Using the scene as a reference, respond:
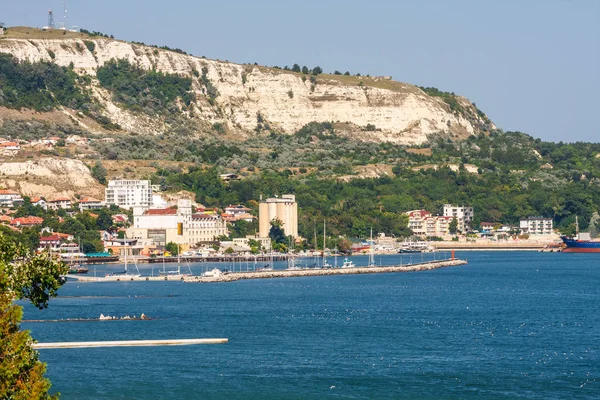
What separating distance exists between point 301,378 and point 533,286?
139 feet

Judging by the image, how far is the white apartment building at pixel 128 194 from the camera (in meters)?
134

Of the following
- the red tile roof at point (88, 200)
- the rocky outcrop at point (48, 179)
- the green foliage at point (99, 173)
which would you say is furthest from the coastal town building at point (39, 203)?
the green foliage at point (99, 173)

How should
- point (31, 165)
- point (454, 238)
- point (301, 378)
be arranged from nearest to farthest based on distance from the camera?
point (301, 378)
point (31, 165)
point (454, 238)

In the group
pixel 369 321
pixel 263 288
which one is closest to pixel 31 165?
pixel 263 288

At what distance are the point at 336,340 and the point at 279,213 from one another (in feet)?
260

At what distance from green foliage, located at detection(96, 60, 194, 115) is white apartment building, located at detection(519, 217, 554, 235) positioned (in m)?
54.2

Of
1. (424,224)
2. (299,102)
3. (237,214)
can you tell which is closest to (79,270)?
(237,214)

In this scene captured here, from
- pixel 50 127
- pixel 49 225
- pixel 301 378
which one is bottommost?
pixel 301 378

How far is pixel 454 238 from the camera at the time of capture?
15238cm

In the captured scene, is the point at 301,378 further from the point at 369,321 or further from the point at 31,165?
the point at 31,165

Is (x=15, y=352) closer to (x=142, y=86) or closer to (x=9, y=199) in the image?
(x=9, y=199)

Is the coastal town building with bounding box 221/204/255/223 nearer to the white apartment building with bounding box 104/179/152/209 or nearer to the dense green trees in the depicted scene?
the white apartment building with bounding box 104/179/152/209

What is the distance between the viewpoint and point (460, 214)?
156m

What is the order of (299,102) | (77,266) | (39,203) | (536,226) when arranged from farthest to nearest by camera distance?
(299,102)
(536,226)
(39,203)
(77,266)
